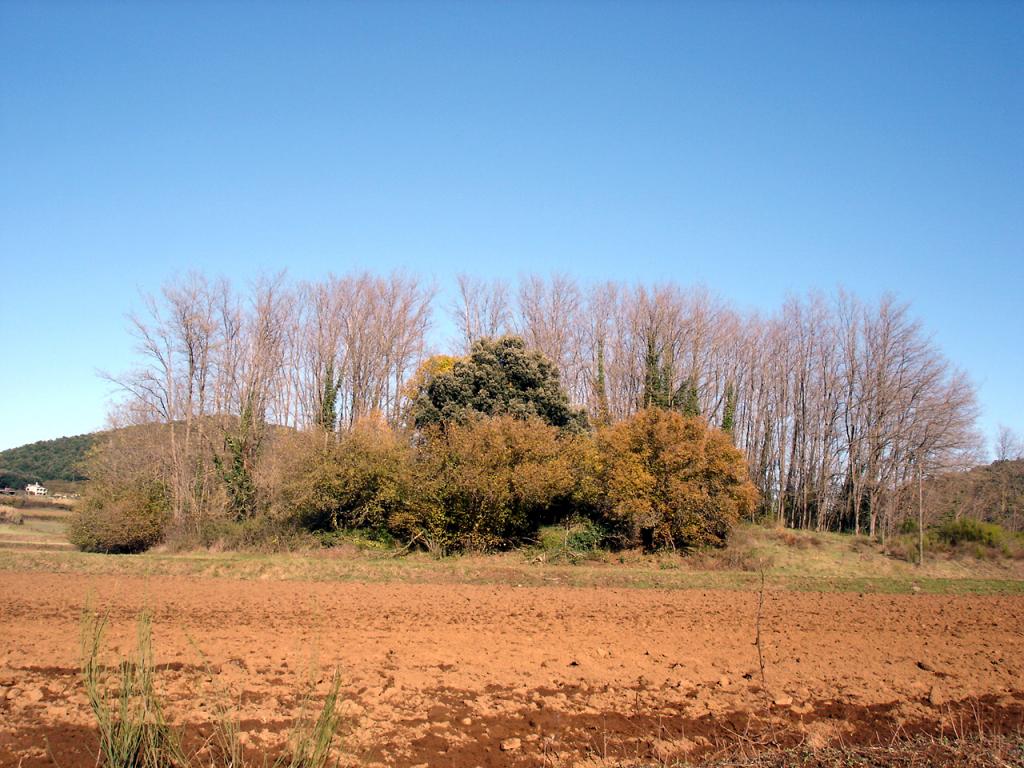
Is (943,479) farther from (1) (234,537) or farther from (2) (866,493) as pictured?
(1) (234,537)

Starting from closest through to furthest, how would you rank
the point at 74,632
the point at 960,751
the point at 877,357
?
the point at 960,751 → the point at 74,632 → the point at 877,357

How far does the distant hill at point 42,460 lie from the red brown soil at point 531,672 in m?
69.6

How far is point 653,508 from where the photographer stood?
1209 inches

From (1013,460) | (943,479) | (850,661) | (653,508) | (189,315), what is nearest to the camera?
(850,661)

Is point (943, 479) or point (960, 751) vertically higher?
point (943, 479)

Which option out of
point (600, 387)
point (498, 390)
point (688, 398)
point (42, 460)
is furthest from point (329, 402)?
point (42, 460)

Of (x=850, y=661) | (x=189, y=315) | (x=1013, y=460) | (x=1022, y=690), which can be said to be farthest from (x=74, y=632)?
(x=1013, y=460)

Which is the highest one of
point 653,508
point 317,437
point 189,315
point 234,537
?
point 189,315

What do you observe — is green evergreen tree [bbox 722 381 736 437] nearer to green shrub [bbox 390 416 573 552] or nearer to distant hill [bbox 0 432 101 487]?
green shrub [bbox 390 416 573 552]

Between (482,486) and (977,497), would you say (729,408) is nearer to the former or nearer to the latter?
(977,497)

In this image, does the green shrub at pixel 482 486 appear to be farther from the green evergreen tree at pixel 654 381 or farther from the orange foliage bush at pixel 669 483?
the green evergreen tree at pixel 654 381

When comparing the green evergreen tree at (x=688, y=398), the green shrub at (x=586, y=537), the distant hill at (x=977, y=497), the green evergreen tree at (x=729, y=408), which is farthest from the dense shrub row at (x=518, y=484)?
the distant hill at (x=977, y=497)

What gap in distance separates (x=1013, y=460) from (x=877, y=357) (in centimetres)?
2051

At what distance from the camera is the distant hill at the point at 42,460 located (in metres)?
76.8
